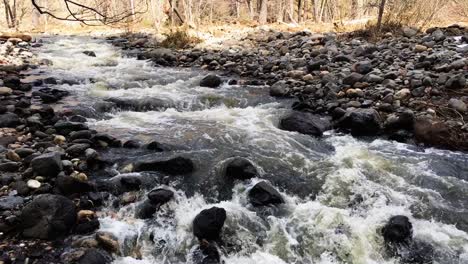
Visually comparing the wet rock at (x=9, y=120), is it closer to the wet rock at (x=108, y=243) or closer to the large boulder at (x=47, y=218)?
the large boulder at (x=47, y=218)

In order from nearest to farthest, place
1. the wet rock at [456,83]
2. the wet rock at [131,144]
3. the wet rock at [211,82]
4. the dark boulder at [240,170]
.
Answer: the dark boulder at [240,170] → the wet rock at [131,144] → the wet rock at [456,83] → the wet rock at [211,82]

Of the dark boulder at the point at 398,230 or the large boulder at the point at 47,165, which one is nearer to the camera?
the dark boulder at the point at 398,230

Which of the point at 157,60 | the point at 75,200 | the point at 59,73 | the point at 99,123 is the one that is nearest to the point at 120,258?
the point at 75,200

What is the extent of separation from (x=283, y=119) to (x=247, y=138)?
89 centimetres

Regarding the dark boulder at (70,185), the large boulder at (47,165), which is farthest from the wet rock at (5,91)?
the dark boulder at (70,185)

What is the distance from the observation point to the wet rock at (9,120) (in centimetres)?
636

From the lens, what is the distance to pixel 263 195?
466 centimetres

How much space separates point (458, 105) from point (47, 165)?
594 centimetres

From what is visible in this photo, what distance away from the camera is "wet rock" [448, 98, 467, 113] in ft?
21.4

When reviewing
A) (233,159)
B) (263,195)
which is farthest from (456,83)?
(263,195)

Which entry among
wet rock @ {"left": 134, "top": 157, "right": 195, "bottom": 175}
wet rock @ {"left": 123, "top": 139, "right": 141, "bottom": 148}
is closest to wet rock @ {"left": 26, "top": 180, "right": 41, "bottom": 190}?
wet rock @ {"left": 134, "top": 157, "right": 195, "bottom": 175}

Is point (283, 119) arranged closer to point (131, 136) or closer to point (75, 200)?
point (131, 136)

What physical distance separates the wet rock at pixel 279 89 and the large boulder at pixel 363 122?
6.68 ft

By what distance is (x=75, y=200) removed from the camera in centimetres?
438
